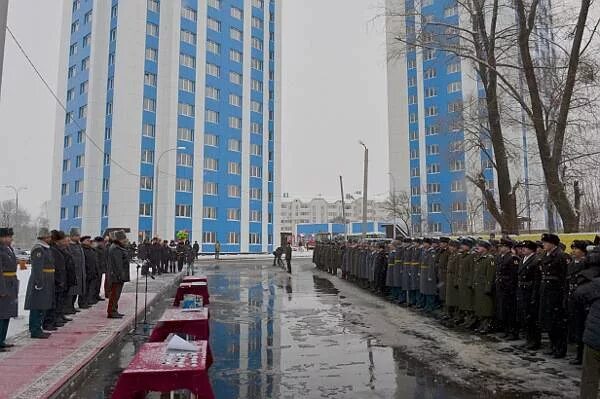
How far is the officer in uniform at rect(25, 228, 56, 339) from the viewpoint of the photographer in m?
8.55

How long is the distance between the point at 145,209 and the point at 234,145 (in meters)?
13.4

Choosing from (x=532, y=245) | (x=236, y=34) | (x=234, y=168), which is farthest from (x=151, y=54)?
(x=532, y=245)

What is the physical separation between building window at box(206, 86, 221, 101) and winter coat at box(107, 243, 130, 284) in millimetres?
48064

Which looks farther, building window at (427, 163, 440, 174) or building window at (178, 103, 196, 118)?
building window at (427, 163, 440, 174)

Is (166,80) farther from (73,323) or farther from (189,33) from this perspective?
(73,323)

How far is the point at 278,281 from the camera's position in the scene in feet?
74.2

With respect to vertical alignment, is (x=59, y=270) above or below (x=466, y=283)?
above

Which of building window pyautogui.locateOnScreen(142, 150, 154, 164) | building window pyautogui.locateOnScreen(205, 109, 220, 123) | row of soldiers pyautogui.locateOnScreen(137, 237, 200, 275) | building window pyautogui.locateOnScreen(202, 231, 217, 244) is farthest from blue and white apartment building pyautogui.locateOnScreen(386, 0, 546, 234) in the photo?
row of soldiers pyautogui.locateOnScreen(137, 237, 200, 275)

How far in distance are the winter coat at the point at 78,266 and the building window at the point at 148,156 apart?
42.5 m

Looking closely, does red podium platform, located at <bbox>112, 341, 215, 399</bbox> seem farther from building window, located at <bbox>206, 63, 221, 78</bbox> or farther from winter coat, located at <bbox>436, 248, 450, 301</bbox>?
building window, located at <bbox>206, 63, 221, 78</bbox>

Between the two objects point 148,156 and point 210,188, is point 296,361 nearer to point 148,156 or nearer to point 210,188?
point 148,156

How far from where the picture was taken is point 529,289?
28.6 feet

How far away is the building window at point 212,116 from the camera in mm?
56812

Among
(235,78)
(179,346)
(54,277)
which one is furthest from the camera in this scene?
(235,78)
